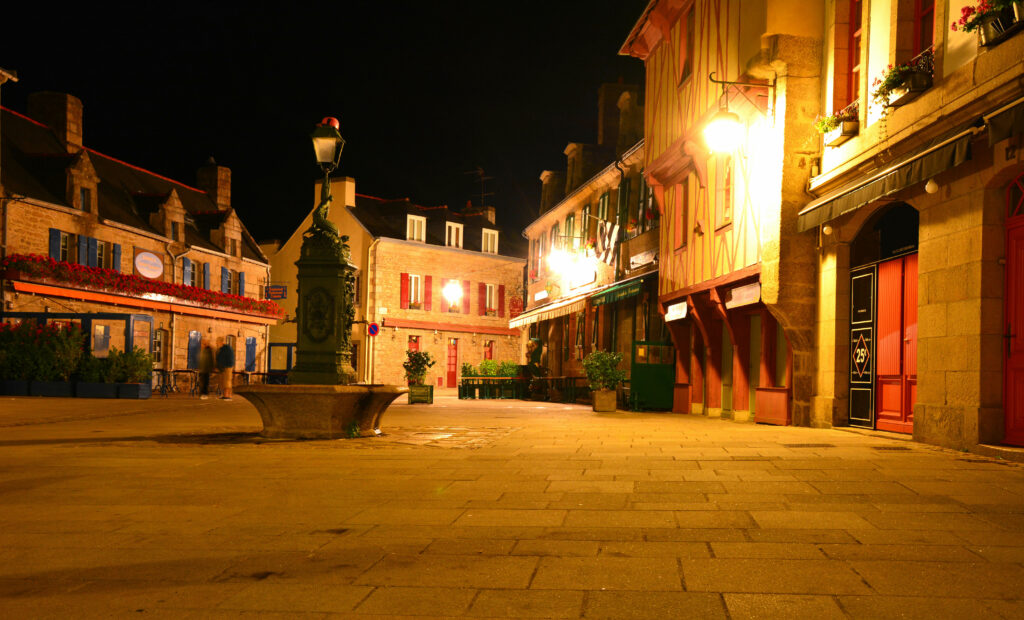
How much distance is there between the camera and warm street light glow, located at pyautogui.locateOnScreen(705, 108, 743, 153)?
1207 centimetres

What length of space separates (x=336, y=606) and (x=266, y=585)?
17.3 inches

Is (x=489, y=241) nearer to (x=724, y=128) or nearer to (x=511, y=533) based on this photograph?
(x=724, y=128)

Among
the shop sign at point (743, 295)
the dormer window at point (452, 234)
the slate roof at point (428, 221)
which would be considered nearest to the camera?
the shop sign at point (743, 295)

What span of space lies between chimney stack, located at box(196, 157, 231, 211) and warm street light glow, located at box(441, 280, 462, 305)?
33.4 feet

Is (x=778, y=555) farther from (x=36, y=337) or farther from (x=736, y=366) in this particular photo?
(x=36, y=337)

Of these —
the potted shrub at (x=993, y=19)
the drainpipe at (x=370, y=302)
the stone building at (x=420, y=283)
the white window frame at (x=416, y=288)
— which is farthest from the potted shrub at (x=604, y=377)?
the white window frame at (x=416, y=288)

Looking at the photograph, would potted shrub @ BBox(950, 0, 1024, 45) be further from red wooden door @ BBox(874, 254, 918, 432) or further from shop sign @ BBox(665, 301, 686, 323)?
shop sign @ BBox(665, 301, 686, 323)

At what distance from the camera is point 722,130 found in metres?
12.1

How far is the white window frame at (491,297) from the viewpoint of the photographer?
42406 mm

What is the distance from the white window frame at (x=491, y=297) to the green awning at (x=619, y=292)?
70.4 ft

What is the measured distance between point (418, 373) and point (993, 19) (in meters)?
14.9

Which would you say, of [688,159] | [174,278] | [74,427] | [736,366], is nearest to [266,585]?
[74,427]

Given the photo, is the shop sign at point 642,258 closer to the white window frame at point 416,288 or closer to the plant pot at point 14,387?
the plant pot at point 14,387

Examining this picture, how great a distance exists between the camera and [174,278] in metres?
31.3
